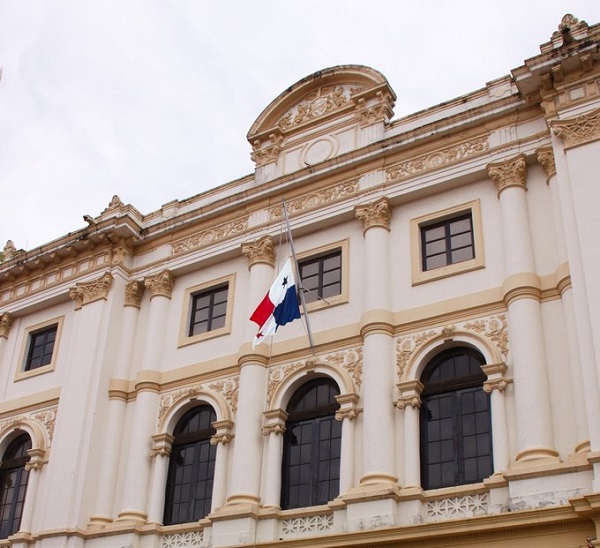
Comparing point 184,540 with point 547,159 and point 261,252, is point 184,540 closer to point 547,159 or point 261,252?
point 261,252

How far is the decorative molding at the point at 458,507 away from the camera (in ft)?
53.3

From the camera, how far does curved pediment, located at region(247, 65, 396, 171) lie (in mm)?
22859

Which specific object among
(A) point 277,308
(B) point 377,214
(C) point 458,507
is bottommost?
(C) point 458,507

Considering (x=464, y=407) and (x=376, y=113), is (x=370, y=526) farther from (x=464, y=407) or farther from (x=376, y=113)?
(x=376, y=113)

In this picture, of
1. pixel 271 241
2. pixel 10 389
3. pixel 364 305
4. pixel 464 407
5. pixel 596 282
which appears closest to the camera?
pixel 596 282

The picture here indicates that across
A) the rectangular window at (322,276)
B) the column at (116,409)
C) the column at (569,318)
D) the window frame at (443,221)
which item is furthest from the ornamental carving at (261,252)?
the column at (569,318)

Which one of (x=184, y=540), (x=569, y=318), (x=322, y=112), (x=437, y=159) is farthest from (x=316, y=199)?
(x=184, y=540)

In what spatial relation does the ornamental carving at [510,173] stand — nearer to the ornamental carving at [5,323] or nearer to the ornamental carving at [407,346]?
the ornamental carving at [407,346]

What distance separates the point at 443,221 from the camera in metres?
20.4

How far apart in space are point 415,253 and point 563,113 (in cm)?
429

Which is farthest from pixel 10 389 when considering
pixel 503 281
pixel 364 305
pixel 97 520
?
pixel 503 281

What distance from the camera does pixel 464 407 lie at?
17828mm

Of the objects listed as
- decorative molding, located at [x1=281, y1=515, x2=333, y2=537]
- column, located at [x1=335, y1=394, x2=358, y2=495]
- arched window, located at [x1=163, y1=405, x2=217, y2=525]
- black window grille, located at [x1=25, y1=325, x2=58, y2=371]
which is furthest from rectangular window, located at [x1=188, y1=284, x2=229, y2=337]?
decorative molding, located at [x1=281, y1=515, x2=333, y2=537]

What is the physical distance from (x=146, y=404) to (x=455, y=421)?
7.88m
